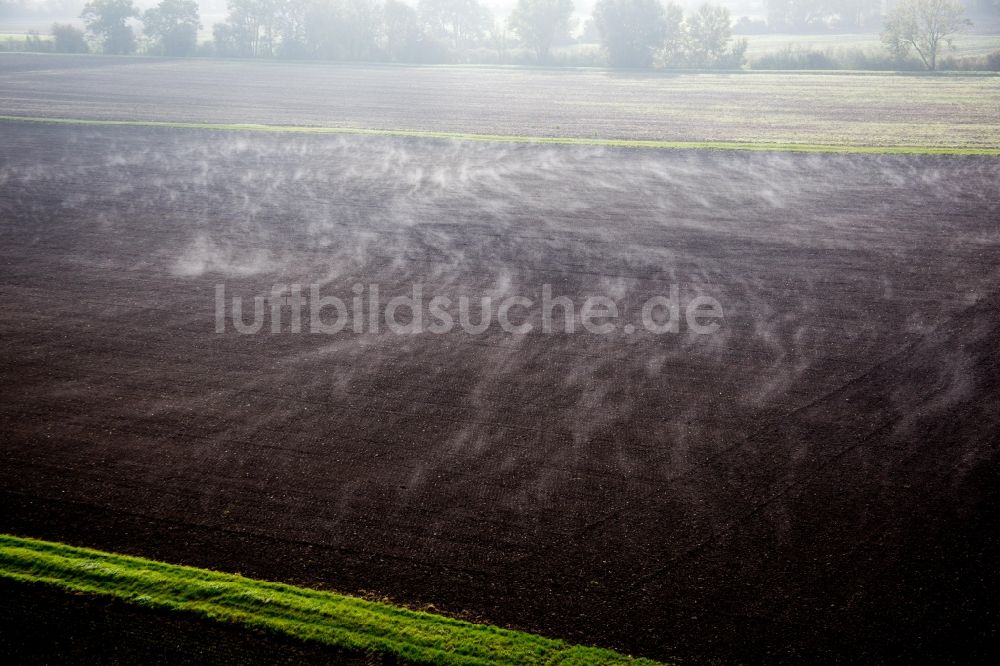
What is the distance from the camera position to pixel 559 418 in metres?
7.08

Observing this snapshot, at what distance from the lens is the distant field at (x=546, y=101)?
69.8 feet

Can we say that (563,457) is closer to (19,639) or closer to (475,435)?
(475,435)

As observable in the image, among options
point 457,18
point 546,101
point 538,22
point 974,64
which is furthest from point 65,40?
point 974,64

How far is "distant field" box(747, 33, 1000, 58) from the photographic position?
1809 inches

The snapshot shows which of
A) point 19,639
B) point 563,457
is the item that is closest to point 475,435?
point 563,457

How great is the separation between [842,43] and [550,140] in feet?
182

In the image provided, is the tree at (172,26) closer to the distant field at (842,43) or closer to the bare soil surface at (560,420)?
the distant field at (842,43)

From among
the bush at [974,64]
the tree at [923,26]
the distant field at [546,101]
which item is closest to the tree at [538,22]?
the distant field at [546,101]

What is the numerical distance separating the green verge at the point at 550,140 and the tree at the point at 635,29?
2895 centimetres

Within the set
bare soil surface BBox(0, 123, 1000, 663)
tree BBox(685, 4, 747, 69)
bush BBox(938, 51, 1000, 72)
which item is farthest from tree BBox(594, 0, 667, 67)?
bare soil surface BBox(0, 123, 1000, 663)

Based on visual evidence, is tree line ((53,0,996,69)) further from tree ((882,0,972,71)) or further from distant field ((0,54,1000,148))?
tree ((882,0,972,71))

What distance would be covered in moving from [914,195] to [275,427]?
13.5 metres

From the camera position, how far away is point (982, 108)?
78.7 feet

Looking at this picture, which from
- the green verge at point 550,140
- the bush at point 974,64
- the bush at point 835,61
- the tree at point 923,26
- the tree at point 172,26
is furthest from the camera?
the tree at point 172,26
